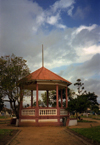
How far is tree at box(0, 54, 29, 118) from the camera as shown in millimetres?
18448

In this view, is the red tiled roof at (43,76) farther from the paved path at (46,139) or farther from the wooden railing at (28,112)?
the paved path at (46,139)

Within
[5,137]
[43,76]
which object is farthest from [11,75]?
[5,137]

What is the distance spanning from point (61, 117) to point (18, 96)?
5.67 m

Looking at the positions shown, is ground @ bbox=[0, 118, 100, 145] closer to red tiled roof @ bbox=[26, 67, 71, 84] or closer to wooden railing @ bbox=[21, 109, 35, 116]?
wooden railing @ bbox=[21, 109, 35, 116]

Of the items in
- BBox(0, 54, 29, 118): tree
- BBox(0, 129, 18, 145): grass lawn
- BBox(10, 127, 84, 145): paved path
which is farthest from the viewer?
BBox(0, 54, 29, 118): tree

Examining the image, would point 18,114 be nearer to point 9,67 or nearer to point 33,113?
point 33,113

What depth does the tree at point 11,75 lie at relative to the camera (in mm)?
18448

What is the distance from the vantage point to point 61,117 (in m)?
20.2

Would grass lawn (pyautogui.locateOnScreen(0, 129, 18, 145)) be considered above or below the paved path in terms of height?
above

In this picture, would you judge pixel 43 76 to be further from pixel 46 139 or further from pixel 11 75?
pixel 46 139

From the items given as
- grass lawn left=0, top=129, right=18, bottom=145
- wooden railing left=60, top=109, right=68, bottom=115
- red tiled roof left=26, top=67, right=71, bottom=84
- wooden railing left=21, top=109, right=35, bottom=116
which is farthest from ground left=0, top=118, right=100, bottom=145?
red tiled roof left=26, top=67, right=71, bottom=84

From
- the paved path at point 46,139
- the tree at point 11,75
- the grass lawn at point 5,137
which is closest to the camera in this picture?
the paved path at point 46,139

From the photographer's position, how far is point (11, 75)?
1881 centimetres

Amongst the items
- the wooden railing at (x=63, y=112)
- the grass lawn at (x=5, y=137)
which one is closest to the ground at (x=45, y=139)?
the grass lawn at (x=5, y=137)
